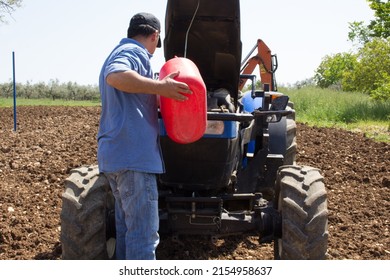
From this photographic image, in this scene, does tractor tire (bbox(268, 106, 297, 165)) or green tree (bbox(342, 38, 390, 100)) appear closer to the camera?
tractor tire (bbox(268, 106, 297, 165))

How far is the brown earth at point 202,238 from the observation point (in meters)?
5.66

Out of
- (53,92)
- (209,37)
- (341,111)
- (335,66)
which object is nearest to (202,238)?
(209,37)

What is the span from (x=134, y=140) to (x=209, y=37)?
1.81 meters

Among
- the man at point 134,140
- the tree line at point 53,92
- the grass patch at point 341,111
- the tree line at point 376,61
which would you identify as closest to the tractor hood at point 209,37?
Answer: the man at point 134,140

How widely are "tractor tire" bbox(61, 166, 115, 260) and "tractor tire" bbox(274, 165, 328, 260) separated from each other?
1333 millimetres

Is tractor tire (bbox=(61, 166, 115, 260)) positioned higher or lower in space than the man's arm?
lower

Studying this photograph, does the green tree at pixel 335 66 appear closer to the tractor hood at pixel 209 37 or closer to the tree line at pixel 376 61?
the tree line at pixel 376 61

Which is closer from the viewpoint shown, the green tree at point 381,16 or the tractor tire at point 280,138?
the tractor tire at point 280,138

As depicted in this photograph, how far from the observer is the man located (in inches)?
140

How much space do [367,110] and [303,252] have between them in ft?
67.9

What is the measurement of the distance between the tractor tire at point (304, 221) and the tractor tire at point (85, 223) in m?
1.33

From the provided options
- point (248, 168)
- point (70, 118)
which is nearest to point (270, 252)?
point (248, 168)

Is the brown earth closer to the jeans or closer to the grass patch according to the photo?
the jeans

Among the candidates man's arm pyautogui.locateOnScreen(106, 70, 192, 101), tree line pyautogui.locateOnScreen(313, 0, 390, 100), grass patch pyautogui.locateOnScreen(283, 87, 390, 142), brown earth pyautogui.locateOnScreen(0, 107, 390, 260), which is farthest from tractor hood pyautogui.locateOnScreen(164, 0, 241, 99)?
tree line pyautogui.locateOnScreen(313, 0, 390, 100)
